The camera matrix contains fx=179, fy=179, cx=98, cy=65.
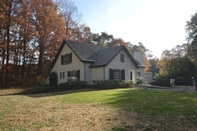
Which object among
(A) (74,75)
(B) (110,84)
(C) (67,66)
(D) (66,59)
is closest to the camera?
(B) (110,84)

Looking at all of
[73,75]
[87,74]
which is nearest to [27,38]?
[73,75]

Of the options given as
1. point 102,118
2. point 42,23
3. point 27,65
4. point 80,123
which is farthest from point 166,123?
point 27,65

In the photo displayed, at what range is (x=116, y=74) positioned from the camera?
830 inches

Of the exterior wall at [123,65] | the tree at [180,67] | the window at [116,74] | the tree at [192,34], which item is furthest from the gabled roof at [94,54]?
the tree at [192,34]

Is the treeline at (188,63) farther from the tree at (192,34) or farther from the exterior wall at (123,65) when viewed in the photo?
the exterior wall at (123,65)

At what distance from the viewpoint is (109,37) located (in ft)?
145

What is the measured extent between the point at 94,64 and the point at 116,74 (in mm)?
2852

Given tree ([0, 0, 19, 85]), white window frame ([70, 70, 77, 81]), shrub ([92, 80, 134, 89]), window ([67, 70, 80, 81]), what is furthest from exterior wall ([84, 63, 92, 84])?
tree ([0, 0, 19, 85])

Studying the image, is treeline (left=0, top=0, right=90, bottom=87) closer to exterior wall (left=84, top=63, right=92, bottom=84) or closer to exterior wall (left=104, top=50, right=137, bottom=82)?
exterior wall (left=84, top=63, right=92, bottom=84)

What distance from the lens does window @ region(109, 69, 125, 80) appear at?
2040 centimetres

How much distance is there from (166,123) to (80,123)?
264 centimetres

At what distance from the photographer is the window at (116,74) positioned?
20.4 metres

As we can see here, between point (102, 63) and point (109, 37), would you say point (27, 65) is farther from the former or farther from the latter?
point (109, 37)

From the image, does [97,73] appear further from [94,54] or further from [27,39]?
[27,39]
